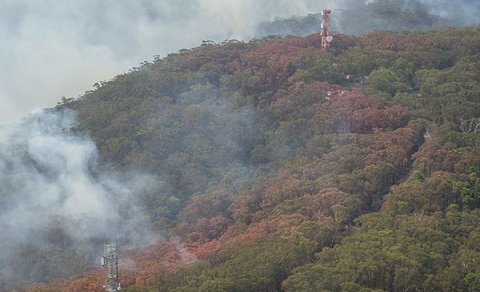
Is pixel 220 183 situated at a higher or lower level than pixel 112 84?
lower

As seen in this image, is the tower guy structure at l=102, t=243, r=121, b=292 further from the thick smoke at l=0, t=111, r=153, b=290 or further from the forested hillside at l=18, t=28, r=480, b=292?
the thick smoke at l=0, t=111, r=153, b=290

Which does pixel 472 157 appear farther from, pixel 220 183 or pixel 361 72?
pixel 361 72

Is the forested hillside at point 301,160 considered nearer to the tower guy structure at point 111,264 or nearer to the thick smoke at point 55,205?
the thick smoke at point 55,205

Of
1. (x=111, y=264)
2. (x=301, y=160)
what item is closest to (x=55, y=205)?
(x=301, y=160)

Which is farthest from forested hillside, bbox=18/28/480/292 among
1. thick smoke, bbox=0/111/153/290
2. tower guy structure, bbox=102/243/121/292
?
tower guy structure, bbox=102/243/121/292

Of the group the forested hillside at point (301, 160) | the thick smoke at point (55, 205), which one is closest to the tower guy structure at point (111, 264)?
the forested hillside at point (301, 160)

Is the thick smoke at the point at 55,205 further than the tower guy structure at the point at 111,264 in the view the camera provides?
Yes

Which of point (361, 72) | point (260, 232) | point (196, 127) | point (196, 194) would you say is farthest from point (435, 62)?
point (260, 232)
